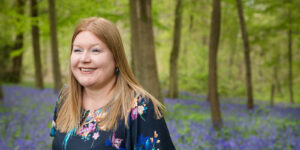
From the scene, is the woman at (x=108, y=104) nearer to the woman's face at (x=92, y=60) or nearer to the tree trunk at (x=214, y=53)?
the woman's face at (x=92, y=60)

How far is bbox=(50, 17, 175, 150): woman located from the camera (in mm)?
1670

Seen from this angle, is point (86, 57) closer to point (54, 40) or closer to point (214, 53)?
point (214, 53)

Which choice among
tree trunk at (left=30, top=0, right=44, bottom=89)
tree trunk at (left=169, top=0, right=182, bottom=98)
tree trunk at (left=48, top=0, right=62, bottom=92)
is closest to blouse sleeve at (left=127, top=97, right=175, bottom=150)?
tree trunk at (left=48, top=0, right=62, bottom=92)

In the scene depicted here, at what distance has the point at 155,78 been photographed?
6652mm

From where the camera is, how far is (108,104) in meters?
1.78

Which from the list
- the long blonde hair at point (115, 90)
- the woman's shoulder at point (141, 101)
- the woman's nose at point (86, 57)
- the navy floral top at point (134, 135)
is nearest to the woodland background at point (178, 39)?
the long blonde hair at point (115, 90)

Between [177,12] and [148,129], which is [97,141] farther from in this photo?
[177,12]

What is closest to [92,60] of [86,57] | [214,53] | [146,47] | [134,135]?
[86,57]

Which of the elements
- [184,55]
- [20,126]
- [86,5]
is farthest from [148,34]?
[184,55]

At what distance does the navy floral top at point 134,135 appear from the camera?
1651 millimetres

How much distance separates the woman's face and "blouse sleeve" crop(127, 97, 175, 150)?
1.01 feet

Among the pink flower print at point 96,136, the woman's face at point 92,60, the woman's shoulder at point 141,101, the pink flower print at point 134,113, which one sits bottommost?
the pink flower print at point 96,136

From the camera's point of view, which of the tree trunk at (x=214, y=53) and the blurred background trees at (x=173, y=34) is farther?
the blurred background trees at (x=173, y=34)

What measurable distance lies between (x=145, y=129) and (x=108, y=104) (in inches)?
12.7
